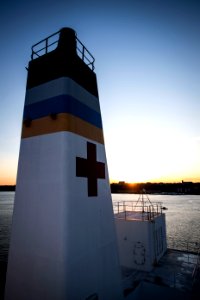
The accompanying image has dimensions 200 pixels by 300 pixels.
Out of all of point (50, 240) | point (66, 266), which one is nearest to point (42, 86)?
point (50, 240)

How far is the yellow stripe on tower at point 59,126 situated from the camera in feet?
15.6

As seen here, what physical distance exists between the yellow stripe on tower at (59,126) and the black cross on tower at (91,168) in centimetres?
39

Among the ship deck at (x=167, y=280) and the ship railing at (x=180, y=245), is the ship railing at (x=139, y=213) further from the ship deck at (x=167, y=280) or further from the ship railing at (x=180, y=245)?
the ship railing at (x=180, y=245)

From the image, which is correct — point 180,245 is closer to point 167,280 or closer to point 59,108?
point 167,280

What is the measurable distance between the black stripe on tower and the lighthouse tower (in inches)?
1.1

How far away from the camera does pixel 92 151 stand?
546cm

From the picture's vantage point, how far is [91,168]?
5.28 m

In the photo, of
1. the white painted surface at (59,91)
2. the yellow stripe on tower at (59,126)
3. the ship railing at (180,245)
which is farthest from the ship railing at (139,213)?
the ship railing at (180,245)

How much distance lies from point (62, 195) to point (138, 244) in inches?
375

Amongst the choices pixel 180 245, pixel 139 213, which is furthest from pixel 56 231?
pixel 180 245

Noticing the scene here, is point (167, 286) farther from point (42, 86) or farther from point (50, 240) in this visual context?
point (42, 86)

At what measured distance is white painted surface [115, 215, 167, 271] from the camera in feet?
38.2

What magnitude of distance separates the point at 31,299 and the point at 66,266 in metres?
1.15

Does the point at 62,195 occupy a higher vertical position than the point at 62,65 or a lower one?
lower
